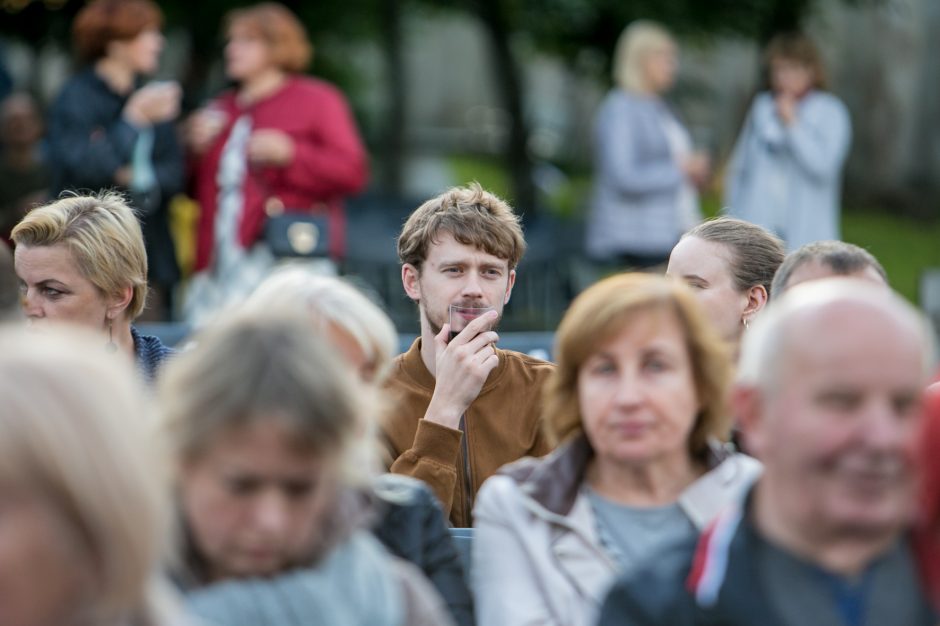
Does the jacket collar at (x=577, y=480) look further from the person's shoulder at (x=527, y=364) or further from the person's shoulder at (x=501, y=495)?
the person's shoulder at (x=527, y=364)

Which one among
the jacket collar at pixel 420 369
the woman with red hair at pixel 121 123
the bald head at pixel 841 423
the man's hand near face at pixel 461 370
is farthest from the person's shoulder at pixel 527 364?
the woman with red hair at pixel 121 123

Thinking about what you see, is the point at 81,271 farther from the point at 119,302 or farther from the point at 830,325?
the point at 830,325

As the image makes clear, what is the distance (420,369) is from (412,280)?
1.07 ft

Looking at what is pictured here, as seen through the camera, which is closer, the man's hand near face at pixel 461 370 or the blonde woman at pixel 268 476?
the blonde woman at pixel 268 476

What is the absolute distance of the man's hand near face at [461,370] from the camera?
4.08 meters

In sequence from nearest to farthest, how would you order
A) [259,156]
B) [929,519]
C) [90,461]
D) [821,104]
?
[90,461] < [929,519] < [259,156] < [821,104]

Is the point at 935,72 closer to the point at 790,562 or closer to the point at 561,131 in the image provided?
the point at 561,131

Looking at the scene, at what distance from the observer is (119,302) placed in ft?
14.9

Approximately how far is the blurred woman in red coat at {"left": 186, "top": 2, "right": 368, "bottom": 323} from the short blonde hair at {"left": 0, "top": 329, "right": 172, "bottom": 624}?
19.9ft

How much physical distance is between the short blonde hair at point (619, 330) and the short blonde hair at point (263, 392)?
0.65 meters

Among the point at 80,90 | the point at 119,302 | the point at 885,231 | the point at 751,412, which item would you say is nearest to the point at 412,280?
the point at 119,302

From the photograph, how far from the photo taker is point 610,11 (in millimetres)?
12305

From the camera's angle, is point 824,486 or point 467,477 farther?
point 467,477

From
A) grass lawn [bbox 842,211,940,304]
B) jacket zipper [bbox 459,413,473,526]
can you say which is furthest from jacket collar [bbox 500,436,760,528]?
grass lawn [bbox 842,211,940,304]
